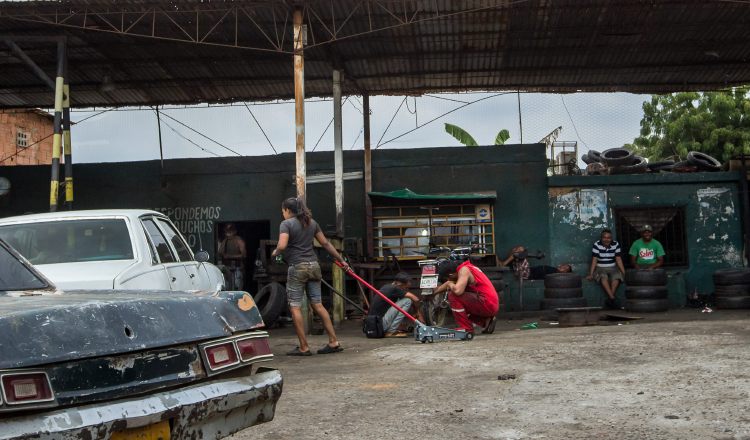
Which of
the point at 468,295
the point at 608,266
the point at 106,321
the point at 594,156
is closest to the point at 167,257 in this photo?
the point at 468,295

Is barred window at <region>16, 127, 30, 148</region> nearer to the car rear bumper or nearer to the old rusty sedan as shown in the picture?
the old rusty sedan

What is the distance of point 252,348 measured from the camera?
359cm

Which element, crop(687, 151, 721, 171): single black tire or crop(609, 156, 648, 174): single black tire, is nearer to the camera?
crop(609, 156, 648, 174): single black tire

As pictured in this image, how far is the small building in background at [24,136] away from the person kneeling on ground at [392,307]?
17489 millimetres

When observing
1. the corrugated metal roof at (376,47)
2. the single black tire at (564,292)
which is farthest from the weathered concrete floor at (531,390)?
the corrugated metal roof at (376,47)

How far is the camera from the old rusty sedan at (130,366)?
2.56 meters

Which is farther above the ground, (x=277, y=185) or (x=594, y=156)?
(x=594, y=156)

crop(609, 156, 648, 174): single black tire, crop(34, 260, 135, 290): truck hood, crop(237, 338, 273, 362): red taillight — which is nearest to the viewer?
crop(237, 338, 273, 362): red taillight

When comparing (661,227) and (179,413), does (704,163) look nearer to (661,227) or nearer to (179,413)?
(661,227)

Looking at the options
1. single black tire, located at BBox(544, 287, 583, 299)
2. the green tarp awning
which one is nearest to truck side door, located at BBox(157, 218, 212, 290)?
the green tarp awning

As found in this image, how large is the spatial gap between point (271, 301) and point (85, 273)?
22.3 ft

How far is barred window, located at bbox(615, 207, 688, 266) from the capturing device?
16000 millimetres

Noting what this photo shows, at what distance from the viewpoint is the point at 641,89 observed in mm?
17359

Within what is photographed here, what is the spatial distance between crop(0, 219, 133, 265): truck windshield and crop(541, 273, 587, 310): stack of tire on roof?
27.7 ft
